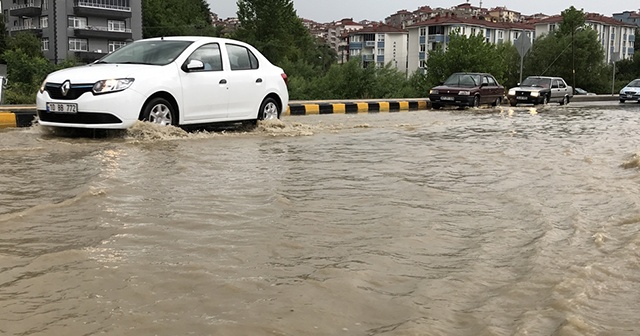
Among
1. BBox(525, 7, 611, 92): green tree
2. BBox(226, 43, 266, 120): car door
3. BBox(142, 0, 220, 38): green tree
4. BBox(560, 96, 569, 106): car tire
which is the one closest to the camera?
BBox(226, 43, 266, 120): car door

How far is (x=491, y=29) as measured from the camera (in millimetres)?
100938

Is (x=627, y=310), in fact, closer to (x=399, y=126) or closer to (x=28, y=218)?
(x=28, y=218)

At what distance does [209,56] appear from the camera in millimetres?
9812

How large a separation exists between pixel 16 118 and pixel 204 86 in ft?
12.0

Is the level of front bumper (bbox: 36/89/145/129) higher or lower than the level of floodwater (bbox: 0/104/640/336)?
higher

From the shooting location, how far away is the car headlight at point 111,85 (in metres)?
8.49

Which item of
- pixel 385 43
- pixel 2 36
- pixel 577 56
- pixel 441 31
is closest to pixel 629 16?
pixel 385 43

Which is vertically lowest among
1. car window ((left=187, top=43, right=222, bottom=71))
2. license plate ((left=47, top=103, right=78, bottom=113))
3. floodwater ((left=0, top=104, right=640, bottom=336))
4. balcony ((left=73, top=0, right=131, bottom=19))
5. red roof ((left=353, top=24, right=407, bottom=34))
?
floodwater ((left=0, top=104, right=640, bottom=336))

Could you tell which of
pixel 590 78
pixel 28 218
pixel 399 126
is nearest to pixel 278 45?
pixel 590 78

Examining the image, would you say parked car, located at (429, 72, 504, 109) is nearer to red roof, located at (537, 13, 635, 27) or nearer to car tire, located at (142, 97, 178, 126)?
car tire, located at (142, 97, 178, 126)

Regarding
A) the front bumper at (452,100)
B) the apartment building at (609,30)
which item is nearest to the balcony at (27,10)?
the front bumper at (452,100)

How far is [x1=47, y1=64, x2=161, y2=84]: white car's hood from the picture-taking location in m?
8.56

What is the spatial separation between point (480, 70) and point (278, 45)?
137 ft

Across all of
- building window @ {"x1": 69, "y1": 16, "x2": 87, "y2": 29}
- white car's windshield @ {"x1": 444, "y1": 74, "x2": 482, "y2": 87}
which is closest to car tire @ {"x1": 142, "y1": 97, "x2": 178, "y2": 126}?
white car's windshield @ {"x1": 444, "y1": 74, "x2": 482, "y2": 87}
